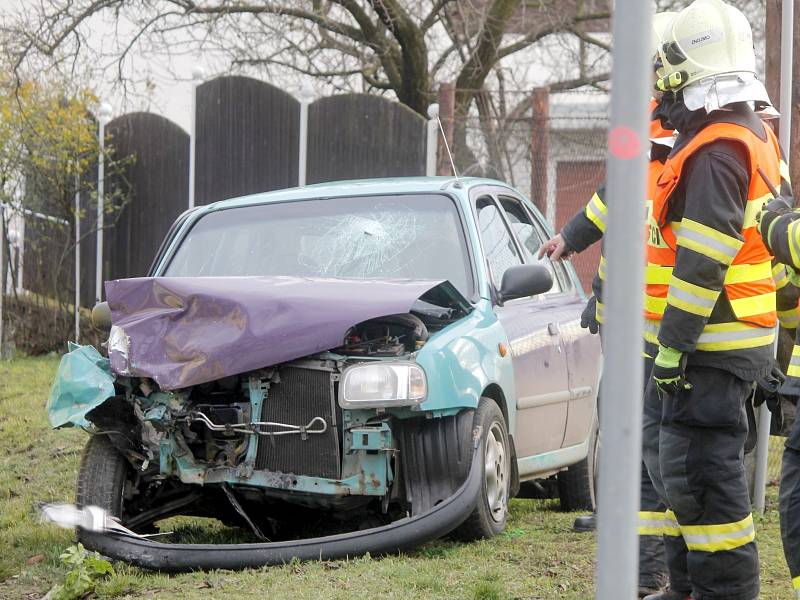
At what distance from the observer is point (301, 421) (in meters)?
4.97

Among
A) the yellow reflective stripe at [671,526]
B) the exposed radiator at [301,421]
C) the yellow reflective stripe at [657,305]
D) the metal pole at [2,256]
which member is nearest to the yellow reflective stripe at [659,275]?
the yellow reflective stripe at [657,305]

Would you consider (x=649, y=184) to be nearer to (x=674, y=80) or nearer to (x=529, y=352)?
(x=674, y=80)

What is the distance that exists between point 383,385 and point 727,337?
1450 millimetres

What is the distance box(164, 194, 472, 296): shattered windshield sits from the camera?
5785mm

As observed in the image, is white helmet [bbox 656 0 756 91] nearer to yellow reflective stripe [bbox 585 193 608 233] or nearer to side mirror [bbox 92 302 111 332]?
yellow reflective stripe [bbox 585 193 608 233]

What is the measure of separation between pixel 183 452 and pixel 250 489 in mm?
315

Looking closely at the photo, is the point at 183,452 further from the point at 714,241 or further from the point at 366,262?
the point at 714,241

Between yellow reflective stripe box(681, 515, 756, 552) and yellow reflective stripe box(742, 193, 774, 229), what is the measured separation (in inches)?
36.9

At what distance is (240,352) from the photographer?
16.0ft

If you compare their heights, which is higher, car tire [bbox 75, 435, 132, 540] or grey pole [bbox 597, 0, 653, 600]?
grey pole [bbox 597, 0, 653, 600]

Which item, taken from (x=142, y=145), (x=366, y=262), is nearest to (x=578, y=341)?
(x=366, y=262)

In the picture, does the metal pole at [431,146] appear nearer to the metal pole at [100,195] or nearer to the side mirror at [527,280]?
the metal pole at [100,195]

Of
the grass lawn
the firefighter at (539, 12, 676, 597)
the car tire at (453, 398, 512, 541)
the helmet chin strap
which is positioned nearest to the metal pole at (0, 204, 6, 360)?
the grass lawn

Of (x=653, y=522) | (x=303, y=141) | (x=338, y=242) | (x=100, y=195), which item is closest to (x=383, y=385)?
(x=653, y=522)
